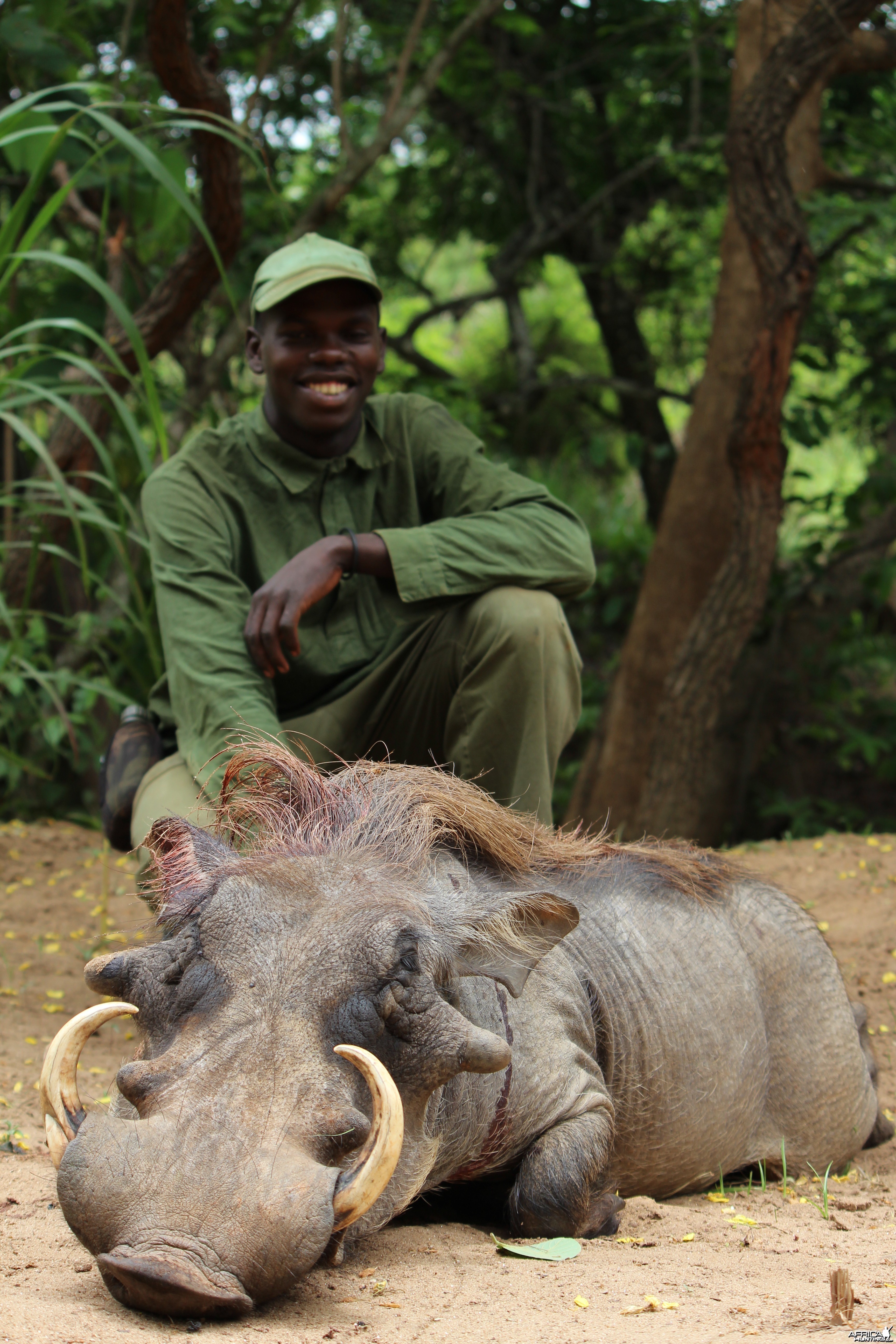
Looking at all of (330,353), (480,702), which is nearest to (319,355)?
(330,353)

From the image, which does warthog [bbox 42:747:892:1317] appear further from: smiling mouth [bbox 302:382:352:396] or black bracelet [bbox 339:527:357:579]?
smiling mouth [bbox 302:382:352:396]

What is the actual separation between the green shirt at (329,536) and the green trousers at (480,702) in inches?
2.5

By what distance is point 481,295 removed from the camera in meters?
7.22

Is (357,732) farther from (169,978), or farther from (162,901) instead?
(169,978)

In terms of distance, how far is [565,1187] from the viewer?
204 cm

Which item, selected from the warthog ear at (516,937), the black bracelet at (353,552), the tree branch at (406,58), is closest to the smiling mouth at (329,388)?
the black bracelet at (353,552)

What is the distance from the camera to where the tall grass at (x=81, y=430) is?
273 cm

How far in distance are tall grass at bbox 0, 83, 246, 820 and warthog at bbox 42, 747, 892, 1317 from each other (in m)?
1.06

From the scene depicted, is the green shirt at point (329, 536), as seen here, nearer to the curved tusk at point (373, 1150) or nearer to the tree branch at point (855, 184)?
the curved tusk at point (373, 1150)

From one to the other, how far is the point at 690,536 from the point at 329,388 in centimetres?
298

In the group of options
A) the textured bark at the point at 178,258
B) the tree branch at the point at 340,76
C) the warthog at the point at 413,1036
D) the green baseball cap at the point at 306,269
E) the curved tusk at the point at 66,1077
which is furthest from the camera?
the tree branch at the point at 340,76

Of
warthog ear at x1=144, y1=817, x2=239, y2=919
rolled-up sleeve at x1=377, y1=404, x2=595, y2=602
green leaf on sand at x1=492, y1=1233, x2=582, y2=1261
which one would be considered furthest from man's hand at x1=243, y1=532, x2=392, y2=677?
green leaf on sand at x1=492, y1=1233, x2=582, y2=1261

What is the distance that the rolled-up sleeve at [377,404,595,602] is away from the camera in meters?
3.06

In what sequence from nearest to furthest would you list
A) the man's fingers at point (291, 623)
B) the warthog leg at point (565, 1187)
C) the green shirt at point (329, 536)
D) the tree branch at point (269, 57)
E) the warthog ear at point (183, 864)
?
the warthog ear at point (183, 864) → the warthog leg at point (565, 1187) → the man's fingers at point (291, 623) → the green shirt at point (329, 536) → the tree branch at point (269, 57)
